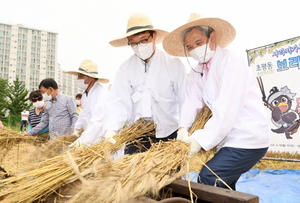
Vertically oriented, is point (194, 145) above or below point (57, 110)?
below

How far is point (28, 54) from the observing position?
82.1 metres

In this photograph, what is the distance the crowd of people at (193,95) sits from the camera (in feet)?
5.00

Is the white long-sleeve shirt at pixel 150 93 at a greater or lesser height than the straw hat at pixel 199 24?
lesser

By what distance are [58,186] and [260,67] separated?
197 inches

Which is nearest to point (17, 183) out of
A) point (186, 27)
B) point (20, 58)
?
point (186, 27)

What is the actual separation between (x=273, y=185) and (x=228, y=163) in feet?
8.82

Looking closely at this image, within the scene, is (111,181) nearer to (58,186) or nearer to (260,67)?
(58,186)

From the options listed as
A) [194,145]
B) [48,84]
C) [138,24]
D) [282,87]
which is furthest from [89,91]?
[282,87]

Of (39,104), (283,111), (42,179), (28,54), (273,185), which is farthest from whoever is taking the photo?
(28,54)

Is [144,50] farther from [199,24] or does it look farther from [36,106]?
[36,106]

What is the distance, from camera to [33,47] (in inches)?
3302

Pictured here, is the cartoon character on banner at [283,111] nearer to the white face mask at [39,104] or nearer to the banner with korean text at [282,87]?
the banner with korean text at [282,87]

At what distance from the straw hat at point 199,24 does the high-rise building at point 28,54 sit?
276 ft

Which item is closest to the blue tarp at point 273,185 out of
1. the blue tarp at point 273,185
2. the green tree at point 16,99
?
the blue tarp at point 273,185
